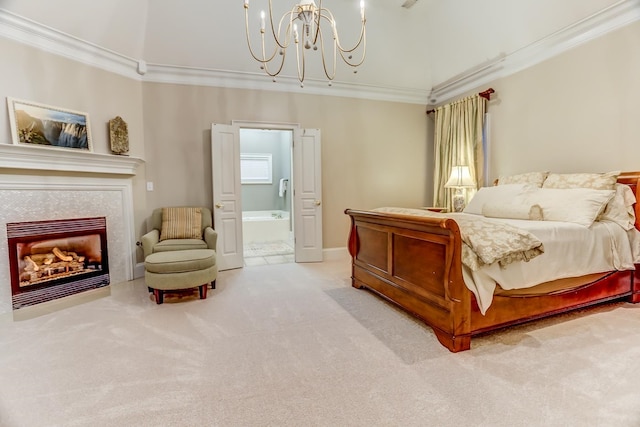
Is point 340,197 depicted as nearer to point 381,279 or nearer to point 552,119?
point 381,279

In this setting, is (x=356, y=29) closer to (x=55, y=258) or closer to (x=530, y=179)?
(x=530, y=179)

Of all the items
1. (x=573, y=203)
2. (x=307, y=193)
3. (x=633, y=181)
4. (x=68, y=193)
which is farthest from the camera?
(x=307, y=193)

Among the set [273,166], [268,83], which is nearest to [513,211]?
[268,83]

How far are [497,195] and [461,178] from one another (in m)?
1.07

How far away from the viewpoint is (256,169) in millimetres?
7945

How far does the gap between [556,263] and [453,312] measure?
101 cm

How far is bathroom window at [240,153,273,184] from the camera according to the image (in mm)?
7844

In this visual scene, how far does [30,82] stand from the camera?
10.2 ft

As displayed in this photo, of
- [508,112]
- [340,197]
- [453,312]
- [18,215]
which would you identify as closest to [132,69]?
[18,215]

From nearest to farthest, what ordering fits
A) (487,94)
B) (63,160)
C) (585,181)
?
1. (585,181)
2. (63,160)
3. (487,94)

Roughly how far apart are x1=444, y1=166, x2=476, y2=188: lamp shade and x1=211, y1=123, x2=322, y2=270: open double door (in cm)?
195

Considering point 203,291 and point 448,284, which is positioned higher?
point 448,284

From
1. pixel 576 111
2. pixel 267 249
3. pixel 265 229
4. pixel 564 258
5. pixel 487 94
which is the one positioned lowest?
pixel 267 249

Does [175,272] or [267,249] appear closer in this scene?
[175,272]
